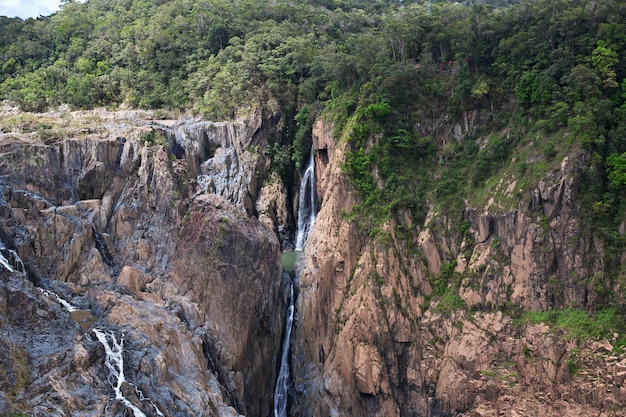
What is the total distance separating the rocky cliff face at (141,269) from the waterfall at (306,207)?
3710 mm

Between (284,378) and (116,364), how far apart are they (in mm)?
14233

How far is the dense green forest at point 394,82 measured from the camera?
118ft

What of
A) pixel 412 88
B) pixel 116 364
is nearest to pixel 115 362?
pixel 116 364

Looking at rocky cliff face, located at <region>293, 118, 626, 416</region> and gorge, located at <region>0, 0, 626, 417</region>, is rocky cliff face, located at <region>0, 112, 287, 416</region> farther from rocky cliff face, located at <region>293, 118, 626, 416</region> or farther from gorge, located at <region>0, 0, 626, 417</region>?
rocky cliff face, located at <region>293, 118, 626, 416</region>

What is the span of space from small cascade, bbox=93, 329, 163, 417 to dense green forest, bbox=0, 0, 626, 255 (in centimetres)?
1847

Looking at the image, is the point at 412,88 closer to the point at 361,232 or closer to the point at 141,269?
the point at 361,232

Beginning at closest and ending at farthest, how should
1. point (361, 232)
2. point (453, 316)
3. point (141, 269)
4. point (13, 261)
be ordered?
point (13, 261), point (141, 269), point (453, 316), point (361, 232)

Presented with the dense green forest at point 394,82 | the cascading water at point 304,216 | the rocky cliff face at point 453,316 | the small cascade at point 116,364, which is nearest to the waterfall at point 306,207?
the cascading water at point 304,216

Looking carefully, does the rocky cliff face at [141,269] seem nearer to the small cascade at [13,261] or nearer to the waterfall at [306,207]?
the small cascade at [13,261]

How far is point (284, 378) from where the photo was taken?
122 ft

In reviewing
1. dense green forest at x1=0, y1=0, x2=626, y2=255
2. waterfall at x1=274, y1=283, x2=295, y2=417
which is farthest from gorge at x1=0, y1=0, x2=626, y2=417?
dense green forest at x1=0, y1=0, x2=626, y2=255

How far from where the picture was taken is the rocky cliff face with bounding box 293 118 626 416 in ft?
107

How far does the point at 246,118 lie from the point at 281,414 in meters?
21.1

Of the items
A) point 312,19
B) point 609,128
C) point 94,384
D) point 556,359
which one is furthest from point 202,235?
point 312,19
